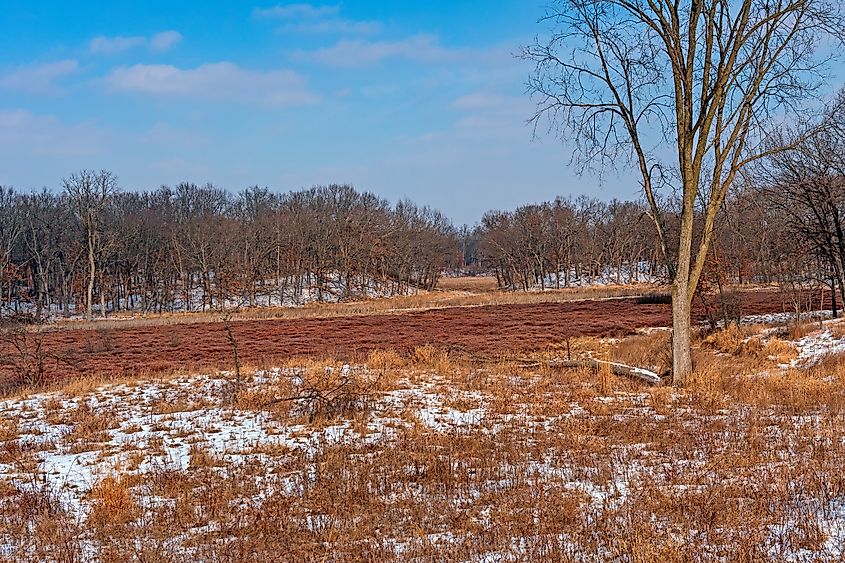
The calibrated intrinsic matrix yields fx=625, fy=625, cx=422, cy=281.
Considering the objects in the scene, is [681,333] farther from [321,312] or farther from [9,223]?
[9,223]

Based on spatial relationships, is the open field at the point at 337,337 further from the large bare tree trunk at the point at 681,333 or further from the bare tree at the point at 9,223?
the bare tree at the point at 9,223

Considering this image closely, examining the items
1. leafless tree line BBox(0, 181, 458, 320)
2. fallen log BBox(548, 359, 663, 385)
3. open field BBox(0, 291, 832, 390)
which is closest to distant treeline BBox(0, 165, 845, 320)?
leafless tree line BBox(0, 181, 458, 320)

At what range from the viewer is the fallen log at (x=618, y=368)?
1337cm

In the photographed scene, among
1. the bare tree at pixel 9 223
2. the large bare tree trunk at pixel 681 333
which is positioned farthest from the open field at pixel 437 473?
the bare tree at pixel 9 223

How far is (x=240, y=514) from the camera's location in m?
5.84

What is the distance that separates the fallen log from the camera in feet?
43.9

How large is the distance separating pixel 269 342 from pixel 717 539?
2808 cm

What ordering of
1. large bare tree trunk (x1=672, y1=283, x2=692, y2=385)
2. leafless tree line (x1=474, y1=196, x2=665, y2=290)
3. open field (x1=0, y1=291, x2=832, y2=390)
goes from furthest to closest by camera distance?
leafless tree line (x1=474, y1=196, x2=665, y2=290) < open field (x1=0, y1=291, x2=832, y2=390) < large bare tree trunk (x1=672, y1=283, x2=692, y2=385)

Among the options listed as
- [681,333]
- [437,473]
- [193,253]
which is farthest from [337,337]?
[193,253]

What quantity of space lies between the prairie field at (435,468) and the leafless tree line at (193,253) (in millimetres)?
51938

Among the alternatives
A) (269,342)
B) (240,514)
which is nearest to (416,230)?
(269,342)

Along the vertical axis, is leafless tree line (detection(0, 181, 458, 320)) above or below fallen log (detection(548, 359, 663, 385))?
above

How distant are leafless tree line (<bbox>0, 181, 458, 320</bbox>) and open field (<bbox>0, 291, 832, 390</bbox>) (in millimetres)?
23749

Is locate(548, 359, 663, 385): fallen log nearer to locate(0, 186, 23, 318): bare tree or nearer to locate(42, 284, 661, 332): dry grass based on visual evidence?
locate(42, 284, 661, 332): dry grass
